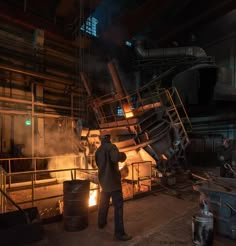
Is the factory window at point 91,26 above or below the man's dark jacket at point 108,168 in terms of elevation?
above

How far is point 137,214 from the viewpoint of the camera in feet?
16.1

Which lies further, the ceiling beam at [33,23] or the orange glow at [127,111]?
the ceiling beam at [33,23]

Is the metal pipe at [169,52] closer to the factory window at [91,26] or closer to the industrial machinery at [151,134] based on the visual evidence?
the factory window at [91,26]

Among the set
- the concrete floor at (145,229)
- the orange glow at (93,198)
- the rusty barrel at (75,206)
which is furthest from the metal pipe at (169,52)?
the rusty barrel at (75,206)

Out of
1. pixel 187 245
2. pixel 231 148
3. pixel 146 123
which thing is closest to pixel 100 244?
pixel 187 245

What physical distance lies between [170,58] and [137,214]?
985 centimetres

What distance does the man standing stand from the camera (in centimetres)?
367

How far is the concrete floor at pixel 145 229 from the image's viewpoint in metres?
3.58

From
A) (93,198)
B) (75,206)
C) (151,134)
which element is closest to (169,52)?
(151,134)

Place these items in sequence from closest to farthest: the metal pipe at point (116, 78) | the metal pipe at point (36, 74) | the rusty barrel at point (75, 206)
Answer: the rusty barrel at point (75, 206) → the metal pipe at point (116, 78) → the metal pipe at point (36, 74)

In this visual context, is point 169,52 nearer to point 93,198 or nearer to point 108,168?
point 93,198

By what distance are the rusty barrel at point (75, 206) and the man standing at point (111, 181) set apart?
14.8 inches

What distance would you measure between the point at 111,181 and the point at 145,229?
126cm

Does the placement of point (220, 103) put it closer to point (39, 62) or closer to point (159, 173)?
point (159, 173)
